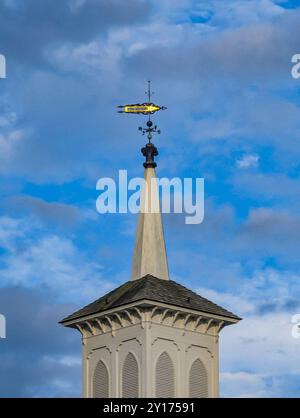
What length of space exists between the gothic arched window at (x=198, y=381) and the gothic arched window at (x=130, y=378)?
3275 millimetres

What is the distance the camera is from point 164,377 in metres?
154

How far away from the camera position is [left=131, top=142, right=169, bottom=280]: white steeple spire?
15850 cm

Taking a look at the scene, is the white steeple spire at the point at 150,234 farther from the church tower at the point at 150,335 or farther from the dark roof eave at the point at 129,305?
the dark roof eave at the point at 129,305

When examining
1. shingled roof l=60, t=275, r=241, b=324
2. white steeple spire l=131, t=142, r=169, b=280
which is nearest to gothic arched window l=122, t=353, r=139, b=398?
shingled roof l=60, t=275, r=241, b=324

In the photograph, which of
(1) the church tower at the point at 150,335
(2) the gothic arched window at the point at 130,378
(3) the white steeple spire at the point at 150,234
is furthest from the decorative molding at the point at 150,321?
(3) the white steeple spire at the point at 150,234

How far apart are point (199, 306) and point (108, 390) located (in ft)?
22.6

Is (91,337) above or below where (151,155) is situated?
below

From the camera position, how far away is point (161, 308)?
153625 millimetres

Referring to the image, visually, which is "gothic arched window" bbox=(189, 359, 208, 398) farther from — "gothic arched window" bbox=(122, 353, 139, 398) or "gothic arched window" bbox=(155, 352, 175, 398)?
"gothic arched window" bbox=(122, 353, 139, 398)

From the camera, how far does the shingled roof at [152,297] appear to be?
154250 millimetres

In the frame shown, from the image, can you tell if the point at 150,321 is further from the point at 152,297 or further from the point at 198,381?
the point at 198,381
